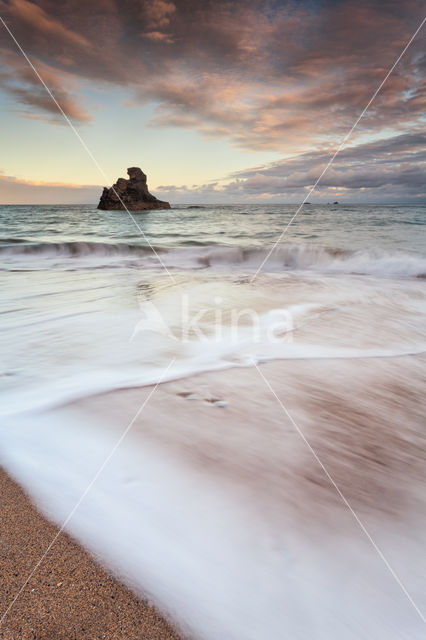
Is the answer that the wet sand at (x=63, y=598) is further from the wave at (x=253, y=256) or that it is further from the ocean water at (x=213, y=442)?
the wave at (x=253, y=256)

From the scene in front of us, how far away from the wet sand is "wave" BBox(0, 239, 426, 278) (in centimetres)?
682

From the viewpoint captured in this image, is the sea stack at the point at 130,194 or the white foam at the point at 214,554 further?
the sea stack at the point at 130,194

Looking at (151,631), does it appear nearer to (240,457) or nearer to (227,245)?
(240,457)

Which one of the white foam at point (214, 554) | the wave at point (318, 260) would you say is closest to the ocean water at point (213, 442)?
the white foam at point (214, 554)

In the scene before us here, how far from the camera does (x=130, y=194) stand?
51500 mm

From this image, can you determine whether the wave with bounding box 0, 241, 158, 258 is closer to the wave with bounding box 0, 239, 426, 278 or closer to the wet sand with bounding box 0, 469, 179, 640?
the wave with bounding box 0, 239, 426, 278

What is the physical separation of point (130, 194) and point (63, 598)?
184ft

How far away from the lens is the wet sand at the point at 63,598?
2.49ft

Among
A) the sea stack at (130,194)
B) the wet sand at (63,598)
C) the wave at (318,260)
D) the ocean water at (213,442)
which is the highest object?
the sea stack at (130,194)

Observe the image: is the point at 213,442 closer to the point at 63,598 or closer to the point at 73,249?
the point at 63,598

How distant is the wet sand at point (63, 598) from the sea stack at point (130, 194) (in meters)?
52.4

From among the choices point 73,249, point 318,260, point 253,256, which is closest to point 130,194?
point 73,249

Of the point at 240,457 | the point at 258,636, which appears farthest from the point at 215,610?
the point at 240,457

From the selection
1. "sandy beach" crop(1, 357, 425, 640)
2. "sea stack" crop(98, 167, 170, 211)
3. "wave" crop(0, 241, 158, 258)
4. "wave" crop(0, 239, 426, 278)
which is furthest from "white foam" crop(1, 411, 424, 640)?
"sea stack" crop(98, 167, 170, 211)
